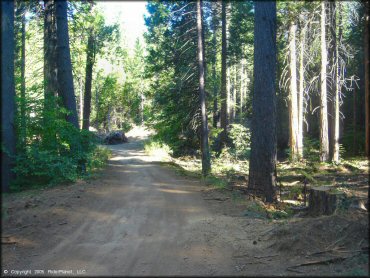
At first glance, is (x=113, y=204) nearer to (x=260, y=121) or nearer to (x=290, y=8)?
(x=260, y=121)

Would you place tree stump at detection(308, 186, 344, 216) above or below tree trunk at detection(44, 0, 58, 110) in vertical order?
below

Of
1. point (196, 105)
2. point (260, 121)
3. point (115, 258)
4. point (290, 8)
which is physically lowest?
point (115, 258)

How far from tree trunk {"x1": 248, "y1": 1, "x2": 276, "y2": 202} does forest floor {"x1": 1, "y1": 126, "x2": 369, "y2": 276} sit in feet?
3.09

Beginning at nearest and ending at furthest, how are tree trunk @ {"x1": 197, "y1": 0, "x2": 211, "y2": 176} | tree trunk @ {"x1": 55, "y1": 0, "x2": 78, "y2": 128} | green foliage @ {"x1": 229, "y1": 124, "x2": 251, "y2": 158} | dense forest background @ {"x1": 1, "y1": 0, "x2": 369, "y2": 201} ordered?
dense forest background @ {"x1": 1, "y1": 0, "x2": 369, "y2": 201}
tree trunk @ {"x1": 55, "y1": 0, "x2": 78, "y2": 128}
tree trunk @ {"x1": 197, "y1": 0, "x2": 211, "y2": 176}
green foliage @ {"x1": 229, "y1": 124, "x2": 251, "y2": 158}

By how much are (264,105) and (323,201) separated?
3.38 metres

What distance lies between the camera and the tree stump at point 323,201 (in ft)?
23.5

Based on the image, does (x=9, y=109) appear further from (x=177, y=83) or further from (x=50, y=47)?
(x=177, y=83)

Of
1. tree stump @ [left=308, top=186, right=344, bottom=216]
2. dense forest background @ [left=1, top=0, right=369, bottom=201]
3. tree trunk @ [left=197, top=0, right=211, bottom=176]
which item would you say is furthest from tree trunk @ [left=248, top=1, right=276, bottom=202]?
tree trunk @ [left=197, top=0, right=211, bottom=176]

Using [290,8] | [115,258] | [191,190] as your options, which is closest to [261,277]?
[115,258]

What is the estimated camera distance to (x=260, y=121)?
9.97m

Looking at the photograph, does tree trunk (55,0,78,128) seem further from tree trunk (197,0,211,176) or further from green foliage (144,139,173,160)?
green foliage (144,139,173,160)

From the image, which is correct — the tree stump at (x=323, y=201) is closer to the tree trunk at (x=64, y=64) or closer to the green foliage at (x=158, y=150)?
the tree trunk at (x=64, y=64)

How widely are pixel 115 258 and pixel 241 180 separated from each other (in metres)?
9.16

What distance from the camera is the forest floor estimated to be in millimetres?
5340
